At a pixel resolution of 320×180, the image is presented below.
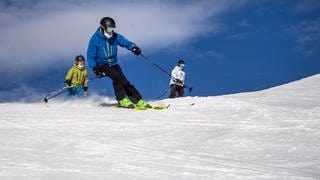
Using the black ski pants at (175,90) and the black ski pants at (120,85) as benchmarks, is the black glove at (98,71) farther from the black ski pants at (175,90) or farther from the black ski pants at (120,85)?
the black ski pants at (175,90)

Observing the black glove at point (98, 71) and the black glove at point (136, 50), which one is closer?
the black glove at point (98, 71)

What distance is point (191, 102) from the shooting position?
1092 cm

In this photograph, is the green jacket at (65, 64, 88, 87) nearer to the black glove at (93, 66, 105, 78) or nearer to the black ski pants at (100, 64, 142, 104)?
the black glove at (93, 66, 105, 78)

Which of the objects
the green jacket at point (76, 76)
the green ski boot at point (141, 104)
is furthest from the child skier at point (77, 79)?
the green ski boot at point (141, 104)

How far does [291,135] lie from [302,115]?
172cm

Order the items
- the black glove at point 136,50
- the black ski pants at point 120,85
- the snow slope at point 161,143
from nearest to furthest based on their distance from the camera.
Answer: the snow slope at point 161,143, the black ski pants at point 120,85, the black glove at point 136,50

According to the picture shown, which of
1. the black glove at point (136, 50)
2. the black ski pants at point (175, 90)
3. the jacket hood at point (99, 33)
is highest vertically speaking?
the black ski pants at point (175, 90)

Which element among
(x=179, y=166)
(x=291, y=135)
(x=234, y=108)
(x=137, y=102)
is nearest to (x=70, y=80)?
(x=137, y=102)

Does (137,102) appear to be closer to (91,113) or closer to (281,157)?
(91,113)

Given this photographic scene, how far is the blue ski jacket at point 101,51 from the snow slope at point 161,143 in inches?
85.1

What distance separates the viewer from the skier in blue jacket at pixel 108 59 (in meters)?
11.4

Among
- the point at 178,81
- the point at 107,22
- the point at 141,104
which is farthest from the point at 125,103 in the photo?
the point at 178,81

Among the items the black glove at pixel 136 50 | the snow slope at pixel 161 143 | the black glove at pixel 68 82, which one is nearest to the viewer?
the snow slope at pixel 161 143

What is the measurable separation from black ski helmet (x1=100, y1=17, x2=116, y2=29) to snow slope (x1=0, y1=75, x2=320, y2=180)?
2.60 m
